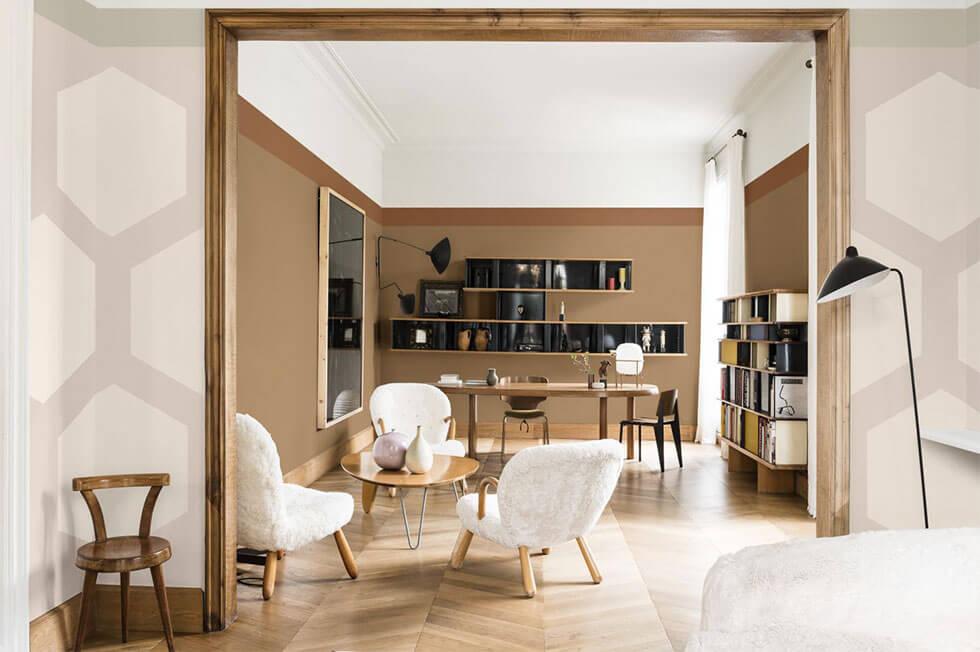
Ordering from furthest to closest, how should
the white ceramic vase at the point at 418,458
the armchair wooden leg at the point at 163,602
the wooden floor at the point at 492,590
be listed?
the white ceramic vase at the point at 418,458, the wooden floor at the point at 492,590, the armchair wooden leg at the point at 163,602

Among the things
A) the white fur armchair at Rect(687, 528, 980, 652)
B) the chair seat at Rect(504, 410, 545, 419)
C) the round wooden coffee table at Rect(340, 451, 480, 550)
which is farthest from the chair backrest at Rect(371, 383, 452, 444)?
the white fur armchair at Rect(687, 528, 980, 652)

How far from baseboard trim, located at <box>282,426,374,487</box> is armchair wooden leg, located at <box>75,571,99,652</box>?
2.52 metres

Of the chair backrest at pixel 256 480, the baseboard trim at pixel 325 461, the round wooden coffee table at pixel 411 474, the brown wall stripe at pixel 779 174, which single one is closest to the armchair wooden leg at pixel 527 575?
the round wooden coffee table at pixel 411 474

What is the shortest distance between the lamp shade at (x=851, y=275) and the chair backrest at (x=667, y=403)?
409 centimetres

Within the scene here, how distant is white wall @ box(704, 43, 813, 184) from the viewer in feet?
18.5

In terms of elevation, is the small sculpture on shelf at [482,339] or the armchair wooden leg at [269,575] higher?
the small sculpture on shelf at [482,339]

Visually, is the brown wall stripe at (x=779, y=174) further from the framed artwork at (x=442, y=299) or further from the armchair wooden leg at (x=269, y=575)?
the armchair wooden leg at (x=269, y=575)

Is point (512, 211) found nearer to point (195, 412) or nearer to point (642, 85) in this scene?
point (642, 85)

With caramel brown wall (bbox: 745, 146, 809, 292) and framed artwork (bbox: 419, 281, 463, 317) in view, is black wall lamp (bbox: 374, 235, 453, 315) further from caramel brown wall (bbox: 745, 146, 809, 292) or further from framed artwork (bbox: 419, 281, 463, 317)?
caramel brown wall (bbox: 745, 146, 809, 292)

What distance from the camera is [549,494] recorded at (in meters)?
3.44

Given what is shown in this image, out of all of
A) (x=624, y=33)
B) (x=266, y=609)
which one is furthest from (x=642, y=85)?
(x=266, y=609)

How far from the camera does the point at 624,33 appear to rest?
300 cm

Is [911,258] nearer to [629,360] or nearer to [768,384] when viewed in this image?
[768,384]

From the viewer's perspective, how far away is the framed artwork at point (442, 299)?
8.54 meters
